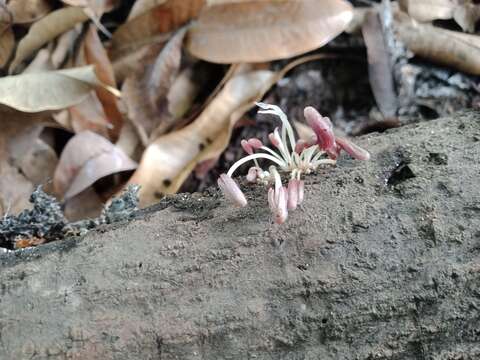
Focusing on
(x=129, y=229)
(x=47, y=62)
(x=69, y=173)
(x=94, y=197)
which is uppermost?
(x=129, y=229)

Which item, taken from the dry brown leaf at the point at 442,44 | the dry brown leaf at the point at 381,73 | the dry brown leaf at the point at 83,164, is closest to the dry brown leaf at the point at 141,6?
the dry brown leaf at the point at 83,164

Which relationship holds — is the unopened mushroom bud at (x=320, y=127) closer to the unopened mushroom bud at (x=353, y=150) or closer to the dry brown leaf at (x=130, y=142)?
the unopened mushroom bud at (x=353, y=150)

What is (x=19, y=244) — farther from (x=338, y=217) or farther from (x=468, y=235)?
(x=468, y=235)

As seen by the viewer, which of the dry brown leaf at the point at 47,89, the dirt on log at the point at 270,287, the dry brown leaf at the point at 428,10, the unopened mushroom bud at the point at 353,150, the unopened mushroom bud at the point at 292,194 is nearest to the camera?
the dirt on log at the point at 270,287

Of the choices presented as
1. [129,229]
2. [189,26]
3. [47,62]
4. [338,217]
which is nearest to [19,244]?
[129,229]

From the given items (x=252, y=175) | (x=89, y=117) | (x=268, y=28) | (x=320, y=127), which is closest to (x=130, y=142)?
(x=89, y=117)

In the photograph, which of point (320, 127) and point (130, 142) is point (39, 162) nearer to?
point (130, 142)

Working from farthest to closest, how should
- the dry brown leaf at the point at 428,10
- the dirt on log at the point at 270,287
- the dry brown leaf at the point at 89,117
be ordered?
the dry brown leaf at the point at 428,10 → the dry brown leaf at the point at 89,117 → the dirt on log at the point at 270,287

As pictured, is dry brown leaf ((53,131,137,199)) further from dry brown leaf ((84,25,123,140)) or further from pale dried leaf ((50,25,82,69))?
pale dried leaf ((50,25,82,69))
